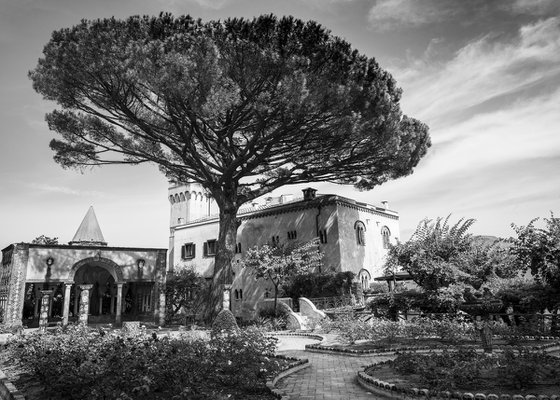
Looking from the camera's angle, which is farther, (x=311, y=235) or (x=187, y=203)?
(x=187, y=203)

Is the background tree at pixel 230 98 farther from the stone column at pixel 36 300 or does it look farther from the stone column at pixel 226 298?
the stone column at pixel 36 300

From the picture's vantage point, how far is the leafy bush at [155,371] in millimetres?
5840

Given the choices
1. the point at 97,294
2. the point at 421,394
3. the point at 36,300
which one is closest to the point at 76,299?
the point at 97,294

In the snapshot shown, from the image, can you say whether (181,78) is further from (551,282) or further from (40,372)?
(551,282)

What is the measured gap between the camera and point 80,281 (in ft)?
86.1

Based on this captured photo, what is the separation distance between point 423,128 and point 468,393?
63.4 ft

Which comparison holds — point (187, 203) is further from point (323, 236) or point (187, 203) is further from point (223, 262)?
point (223, 262)

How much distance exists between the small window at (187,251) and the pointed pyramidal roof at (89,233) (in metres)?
6.94

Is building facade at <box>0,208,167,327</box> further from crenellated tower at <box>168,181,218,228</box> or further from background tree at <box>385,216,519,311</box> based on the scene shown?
crenellated tower at <box>168,181,218,228</box>

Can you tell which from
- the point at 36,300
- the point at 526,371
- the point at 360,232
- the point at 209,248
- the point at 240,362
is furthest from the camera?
the point at 209,248

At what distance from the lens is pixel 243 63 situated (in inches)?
672

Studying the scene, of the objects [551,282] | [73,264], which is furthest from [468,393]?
[73,264]

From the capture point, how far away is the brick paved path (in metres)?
7.13

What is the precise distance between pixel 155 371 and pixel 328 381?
3.66 metres
